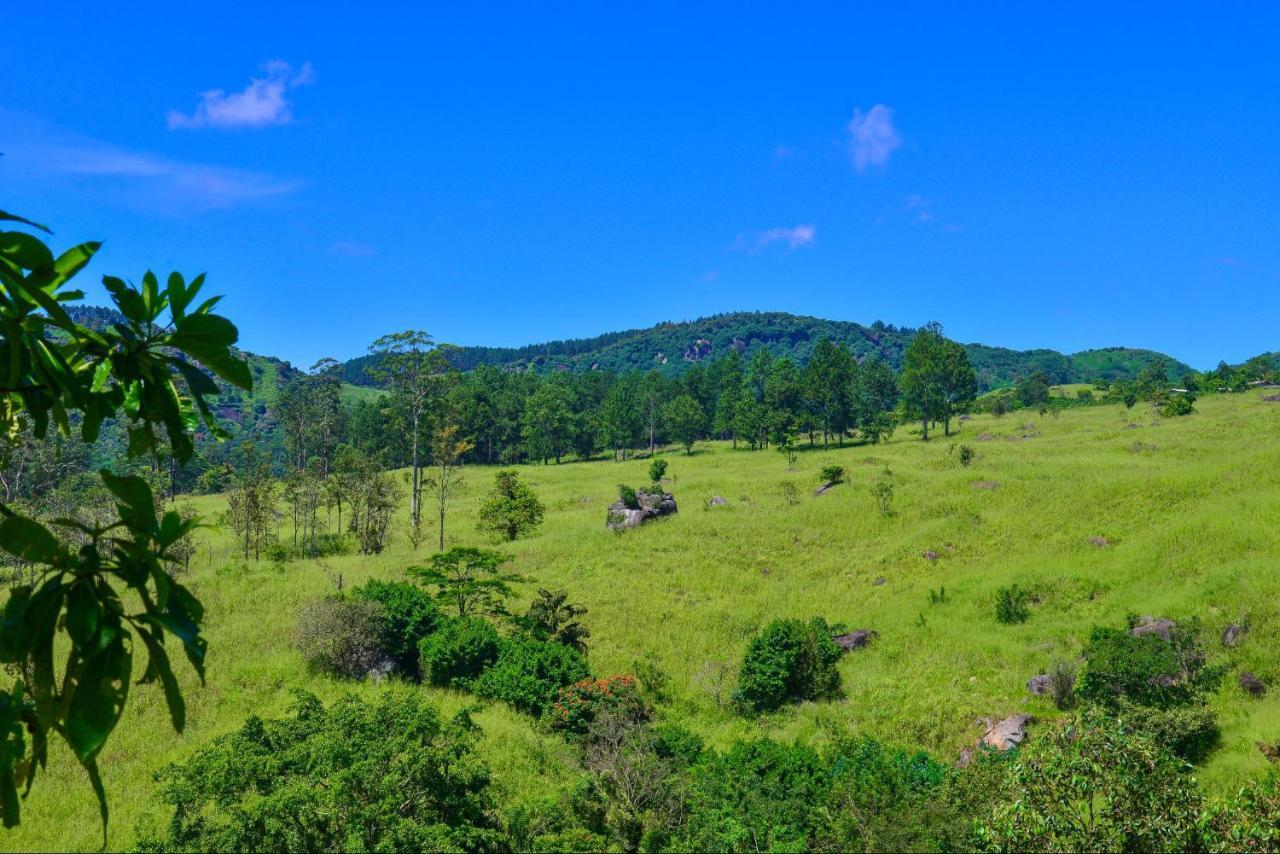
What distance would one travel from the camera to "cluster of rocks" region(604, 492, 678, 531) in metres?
29.2

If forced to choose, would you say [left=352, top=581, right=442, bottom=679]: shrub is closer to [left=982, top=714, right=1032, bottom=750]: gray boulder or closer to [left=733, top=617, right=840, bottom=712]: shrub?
[left=733, top=617, right=840, bottom=712]: shrub

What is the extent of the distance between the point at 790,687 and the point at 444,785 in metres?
8.62

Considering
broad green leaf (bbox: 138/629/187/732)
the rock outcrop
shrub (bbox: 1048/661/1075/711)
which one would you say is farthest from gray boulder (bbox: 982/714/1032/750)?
broad green leaf (bbox: 138/629/187/732)

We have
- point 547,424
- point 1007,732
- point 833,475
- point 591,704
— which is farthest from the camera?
point 547,424

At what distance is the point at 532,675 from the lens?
48.0ft

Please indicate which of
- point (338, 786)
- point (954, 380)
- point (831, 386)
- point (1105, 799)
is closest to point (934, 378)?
point (954, 380)

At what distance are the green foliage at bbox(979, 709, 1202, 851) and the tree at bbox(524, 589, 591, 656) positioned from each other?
11.5 m

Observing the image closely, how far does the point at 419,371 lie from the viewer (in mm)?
34969

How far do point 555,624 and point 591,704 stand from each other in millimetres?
3879

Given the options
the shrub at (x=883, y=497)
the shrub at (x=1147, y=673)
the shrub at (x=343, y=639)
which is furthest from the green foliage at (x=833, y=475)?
the shrub at (x=343, y=639)

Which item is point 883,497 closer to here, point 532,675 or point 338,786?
point 532,675

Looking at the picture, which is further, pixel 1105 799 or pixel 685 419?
pixel 685 419

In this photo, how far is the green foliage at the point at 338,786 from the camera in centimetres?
768

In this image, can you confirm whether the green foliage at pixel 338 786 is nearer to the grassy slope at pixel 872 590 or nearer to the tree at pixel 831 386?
the grassy slope at pixel 872 590
